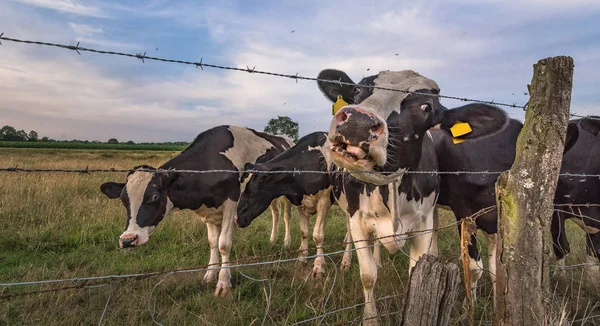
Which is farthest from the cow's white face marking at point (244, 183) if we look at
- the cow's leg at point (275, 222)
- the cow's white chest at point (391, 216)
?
the cow's white chest at point (391, 216)

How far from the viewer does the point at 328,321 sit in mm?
3311

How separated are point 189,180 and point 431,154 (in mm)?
2911

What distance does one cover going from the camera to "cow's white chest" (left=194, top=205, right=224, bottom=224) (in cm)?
511

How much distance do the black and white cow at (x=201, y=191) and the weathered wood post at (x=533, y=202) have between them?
Answer: 310 cm

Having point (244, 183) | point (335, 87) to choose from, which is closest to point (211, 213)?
point (244, 183)

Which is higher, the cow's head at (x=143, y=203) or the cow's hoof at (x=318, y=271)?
the cow's head at (x=143, y=203)

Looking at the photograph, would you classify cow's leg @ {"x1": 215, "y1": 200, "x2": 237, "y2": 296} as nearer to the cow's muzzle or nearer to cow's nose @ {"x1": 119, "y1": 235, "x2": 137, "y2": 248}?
cow's nose @ {"x1": 119, "y1": 235, "x2": 137, "y2": 248}

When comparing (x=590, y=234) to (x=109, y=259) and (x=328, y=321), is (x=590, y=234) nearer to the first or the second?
(x=328, y=321)

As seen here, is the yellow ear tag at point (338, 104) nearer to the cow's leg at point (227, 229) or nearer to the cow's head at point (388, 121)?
the cow's head at point (388, 121)

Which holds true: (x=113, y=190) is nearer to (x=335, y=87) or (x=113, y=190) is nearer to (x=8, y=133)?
(x=335, y=87)

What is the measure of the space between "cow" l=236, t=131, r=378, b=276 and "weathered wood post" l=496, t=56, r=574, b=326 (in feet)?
10.0

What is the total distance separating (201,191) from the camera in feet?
16.1

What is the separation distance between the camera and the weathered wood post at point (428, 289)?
1995mm

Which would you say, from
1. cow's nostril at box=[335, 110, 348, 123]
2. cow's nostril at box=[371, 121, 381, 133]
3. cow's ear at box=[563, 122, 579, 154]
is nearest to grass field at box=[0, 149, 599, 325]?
cow's ear at box=[563, 122, 579, 154]
